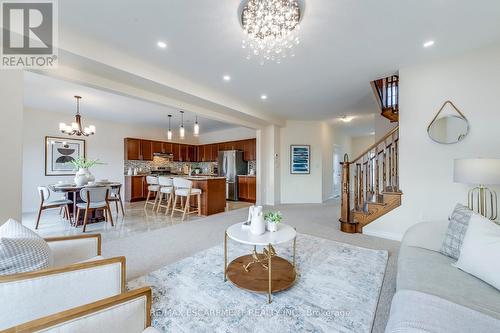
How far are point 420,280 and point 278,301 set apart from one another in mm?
1041

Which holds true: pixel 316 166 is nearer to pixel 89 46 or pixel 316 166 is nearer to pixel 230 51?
pixel 230 51

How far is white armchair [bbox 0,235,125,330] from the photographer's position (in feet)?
3.34

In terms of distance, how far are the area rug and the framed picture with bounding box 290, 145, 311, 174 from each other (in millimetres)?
4129

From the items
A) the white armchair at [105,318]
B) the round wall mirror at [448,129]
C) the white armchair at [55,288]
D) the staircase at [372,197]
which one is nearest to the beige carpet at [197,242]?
the staircase at [372,197]

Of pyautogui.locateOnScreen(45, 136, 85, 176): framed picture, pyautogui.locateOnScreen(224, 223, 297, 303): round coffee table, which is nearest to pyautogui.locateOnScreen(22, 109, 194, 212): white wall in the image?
pyautogui.locateOnScreen(45, 136, 85, 176): framed picture

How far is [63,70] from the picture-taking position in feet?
8.54

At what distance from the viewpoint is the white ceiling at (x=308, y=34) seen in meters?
1.96

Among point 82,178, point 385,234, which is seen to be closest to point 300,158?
point 385,234

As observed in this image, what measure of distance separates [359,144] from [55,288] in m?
10.7

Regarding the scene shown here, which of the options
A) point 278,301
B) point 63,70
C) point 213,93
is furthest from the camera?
point 213,93

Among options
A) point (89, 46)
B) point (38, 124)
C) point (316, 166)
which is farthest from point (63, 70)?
point (316, 166)

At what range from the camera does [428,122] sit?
3.05m

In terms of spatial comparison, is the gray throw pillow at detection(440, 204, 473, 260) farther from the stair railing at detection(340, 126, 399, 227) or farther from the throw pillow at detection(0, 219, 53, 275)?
the throw pillow at detection(0, 219, 53, 275)

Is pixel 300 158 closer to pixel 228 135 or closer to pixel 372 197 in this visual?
pixel 372 197
